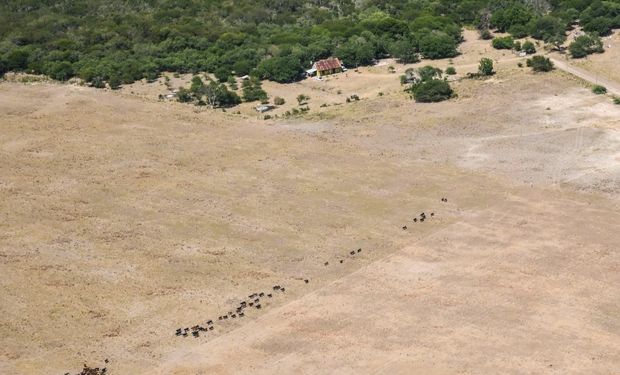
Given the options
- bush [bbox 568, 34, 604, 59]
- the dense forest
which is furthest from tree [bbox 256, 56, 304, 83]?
bush [bbox 568, 34, 604, 59]

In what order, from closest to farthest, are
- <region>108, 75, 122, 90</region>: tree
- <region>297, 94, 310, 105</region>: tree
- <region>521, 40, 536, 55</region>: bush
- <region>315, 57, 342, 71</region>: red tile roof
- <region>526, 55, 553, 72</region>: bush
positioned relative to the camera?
<region>297, 94, 310, 105</region>: tree
<region>526, 55, 553, 72</region>: bush
<region>108, 75, 122, 90</region>: tree
<region>315, 57, 342, 71</region>: red tile roof
<region>521, 40, 536, 55</region>: bush

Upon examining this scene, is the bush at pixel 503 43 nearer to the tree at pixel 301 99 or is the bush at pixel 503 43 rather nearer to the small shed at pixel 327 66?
the small shed at pixel 327 66

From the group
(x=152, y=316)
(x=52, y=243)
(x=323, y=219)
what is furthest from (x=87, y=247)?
(x=323, y=219)

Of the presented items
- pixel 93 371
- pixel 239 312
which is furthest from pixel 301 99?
pixel 93 371

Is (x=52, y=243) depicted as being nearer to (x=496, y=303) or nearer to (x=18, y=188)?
(x=18, y=188)

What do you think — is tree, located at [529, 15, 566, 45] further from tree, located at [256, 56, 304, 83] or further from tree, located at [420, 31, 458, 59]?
tree, located at [256, 56, 304, 83]

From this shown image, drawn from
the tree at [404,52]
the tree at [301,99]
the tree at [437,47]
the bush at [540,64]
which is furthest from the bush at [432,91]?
the tree at [437,47]
